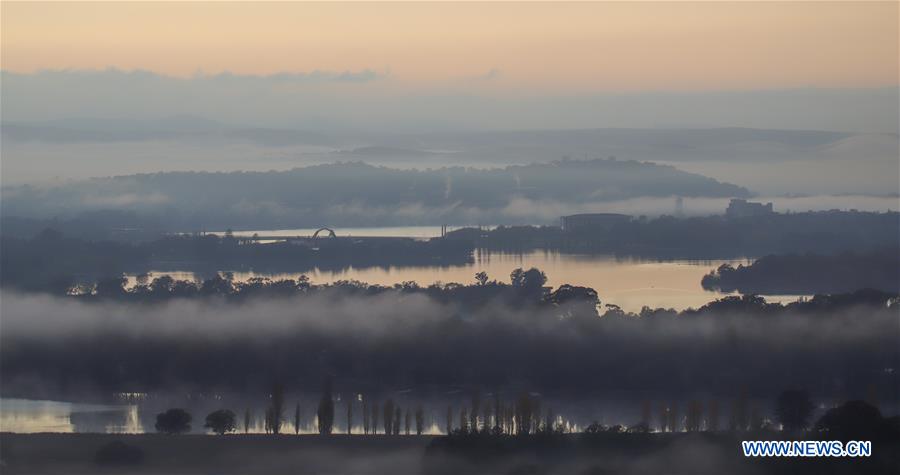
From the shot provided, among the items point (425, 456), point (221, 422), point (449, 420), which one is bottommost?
point (425, 456)

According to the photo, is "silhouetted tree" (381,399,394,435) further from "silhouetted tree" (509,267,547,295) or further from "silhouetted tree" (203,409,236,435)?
"silhouetted tree" (509,267,547,295)

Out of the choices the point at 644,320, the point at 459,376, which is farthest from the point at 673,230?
the point at 459,376

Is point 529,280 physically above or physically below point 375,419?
above

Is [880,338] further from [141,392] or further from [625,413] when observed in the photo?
[141,392]

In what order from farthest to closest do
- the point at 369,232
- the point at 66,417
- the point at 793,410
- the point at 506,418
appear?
the point at 369,232
the point at 66,417
the point at 506,418
the point at 793,410

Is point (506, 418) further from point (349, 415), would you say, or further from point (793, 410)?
point (793, 410)

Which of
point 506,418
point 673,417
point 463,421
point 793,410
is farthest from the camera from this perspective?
point 673,417

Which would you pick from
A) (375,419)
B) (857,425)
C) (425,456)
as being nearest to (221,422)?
(375,419)
